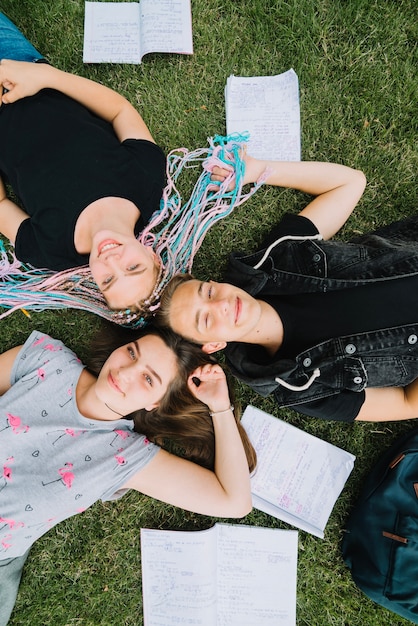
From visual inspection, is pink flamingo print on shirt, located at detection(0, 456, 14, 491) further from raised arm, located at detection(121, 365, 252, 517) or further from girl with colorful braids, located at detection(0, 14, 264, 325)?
girl with colorful braids, located at detection(0, 14, 264, 325)

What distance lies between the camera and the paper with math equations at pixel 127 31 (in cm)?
236

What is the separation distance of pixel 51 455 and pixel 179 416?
565 mm

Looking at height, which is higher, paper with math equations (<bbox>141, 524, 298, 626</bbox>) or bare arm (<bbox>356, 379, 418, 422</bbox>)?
bare arm (<bbox>356, 379, 418, 422</bbox>)

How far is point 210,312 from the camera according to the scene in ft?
5.67

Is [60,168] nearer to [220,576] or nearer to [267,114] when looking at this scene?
[267,114]

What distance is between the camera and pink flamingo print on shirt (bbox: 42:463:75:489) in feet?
6.42

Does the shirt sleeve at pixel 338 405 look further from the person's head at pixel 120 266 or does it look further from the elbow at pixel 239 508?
the person's head at pixel 120 266

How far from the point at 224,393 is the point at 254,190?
3.18 ft

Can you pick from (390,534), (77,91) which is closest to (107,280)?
(77,91)

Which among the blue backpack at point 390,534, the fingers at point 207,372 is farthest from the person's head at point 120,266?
the blue backpack at point 390,534

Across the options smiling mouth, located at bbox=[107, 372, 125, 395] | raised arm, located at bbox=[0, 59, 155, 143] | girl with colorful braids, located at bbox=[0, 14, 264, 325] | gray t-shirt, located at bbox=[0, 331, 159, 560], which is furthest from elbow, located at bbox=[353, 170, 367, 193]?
gray t-shirt, located at bbox=[0, 331, 159, 560]

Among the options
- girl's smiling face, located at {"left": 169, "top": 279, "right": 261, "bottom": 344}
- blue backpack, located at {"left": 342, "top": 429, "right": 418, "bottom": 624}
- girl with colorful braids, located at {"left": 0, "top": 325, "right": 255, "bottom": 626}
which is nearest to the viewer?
girl's smiling face, located at {"left": 169, "top": 279, "right": 261, "bottom": 344}

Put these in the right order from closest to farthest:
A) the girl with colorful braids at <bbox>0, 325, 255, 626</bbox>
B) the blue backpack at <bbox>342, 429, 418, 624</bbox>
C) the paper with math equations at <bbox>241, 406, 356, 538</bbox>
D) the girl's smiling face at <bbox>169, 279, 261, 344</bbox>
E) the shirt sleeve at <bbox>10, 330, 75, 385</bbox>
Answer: the girl's smiling face at <bbox>169, 279, 261, 344</bbox>, the girl with colorful braids at <bbox>0, 325, 255, 626</bbox>, the blue backpack at <bbox>342, 429, 418, 624</bbox>, the shirt sleeve at <bbox>10, 330, 75, 385</bbox>, the paper with math equations at <bbox>241, 406, 356, 538</bbox>

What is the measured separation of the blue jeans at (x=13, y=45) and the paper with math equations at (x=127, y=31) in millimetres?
282
